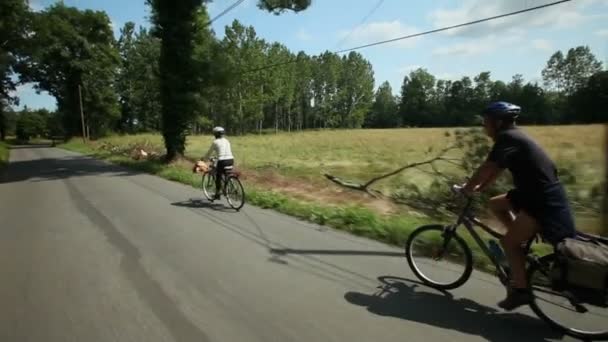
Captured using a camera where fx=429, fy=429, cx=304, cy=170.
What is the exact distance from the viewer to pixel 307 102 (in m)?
96.6

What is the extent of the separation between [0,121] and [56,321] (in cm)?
6256

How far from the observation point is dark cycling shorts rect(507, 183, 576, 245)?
3818mm

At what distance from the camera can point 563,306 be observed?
392cm

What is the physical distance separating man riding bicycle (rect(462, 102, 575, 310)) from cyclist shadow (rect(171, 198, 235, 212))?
6789 mm

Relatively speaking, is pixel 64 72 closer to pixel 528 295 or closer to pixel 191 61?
pixel 191 61

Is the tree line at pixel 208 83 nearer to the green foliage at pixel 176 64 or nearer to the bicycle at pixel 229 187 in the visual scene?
the green foliage at pixel 176 64

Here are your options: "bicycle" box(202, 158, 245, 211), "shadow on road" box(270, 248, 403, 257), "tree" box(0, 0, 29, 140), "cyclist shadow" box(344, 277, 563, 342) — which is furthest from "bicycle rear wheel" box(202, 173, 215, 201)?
"tree" box(0, 0, 29, 140)

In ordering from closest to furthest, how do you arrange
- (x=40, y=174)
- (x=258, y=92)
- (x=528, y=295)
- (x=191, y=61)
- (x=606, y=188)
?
(x=528, y=295) → (x=606, y=188) → (x=40, y=174) → (x=191, y=61) → (x=258, y=92)

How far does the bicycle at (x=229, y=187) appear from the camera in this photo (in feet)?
32.7

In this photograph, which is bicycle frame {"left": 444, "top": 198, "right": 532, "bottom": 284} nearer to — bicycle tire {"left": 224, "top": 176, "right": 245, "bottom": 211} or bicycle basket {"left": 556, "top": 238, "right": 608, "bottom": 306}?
bicycle basket {"left": 556, "top": 238, "right": 608, "bottom": 306}

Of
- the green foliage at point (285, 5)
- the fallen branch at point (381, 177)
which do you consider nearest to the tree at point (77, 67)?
the green foliage at point (285, 5)

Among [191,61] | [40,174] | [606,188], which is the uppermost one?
[191,61]

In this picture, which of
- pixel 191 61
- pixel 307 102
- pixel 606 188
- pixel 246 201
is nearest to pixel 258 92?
pixel 307 102

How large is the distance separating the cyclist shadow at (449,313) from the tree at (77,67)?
58.0 metres
